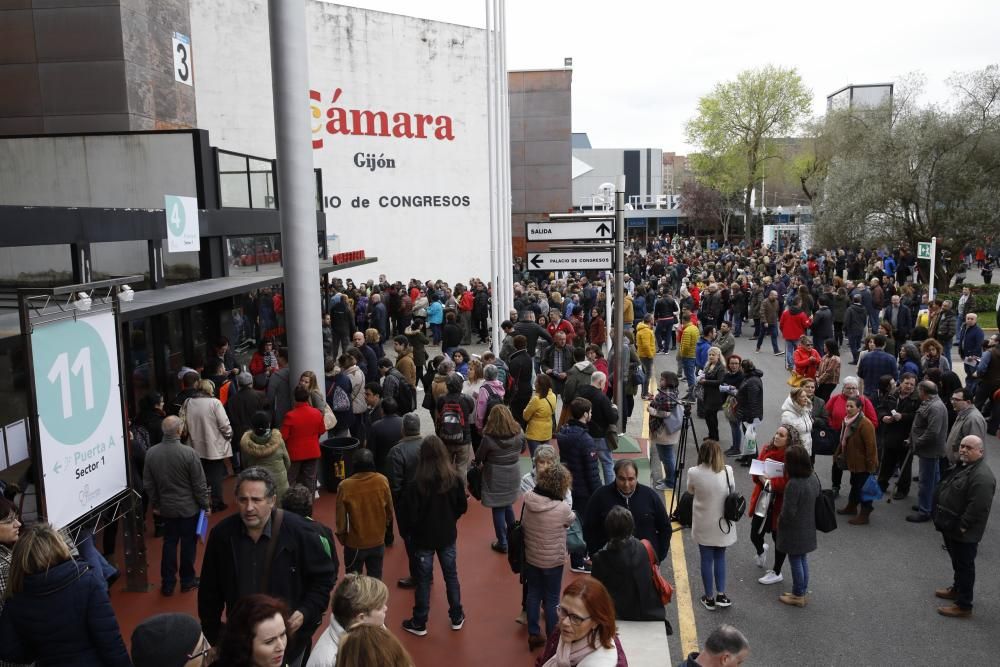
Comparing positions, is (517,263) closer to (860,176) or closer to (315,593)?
(860,176)

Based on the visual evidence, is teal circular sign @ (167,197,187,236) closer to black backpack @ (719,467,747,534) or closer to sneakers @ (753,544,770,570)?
black backpack @ (719,467,747,534)

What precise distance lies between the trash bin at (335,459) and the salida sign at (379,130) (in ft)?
74.5

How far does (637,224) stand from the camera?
3159 inches

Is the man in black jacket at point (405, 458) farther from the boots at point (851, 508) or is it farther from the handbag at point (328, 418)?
the boots at point (851, 508)

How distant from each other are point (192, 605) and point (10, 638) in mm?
3250

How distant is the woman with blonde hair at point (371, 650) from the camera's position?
3.16 metres

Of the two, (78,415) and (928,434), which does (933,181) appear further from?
(78,415)

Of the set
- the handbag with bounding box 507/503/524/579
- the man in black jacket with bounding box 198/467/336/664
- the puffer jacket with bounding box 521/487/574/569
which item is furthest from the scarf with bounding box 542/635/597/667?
the handbag with bounding box 507/503/524/579

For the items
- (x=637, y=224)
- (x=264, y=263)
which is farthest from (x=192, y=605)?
(x=637, y=224)

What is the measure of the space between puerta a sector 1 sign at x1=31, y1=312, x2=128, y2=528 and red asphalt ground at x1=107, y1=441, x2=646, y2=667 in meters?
1.14

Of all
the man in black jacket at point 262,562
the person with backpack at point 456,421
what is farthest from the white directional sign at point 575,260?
the man in black jacket at point 262,562

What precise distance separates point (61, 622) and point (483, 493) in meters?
4.14

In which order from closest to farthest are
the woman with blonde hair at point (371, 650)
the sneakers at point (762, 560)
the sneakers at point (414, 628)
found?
the woman with blonde hair at point (371, 650)
the sneakers at point (414, 628)
the sneakers at point (762, 560)

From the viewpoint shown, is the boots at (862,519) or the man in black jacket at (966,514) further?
the boots at (862,519)
